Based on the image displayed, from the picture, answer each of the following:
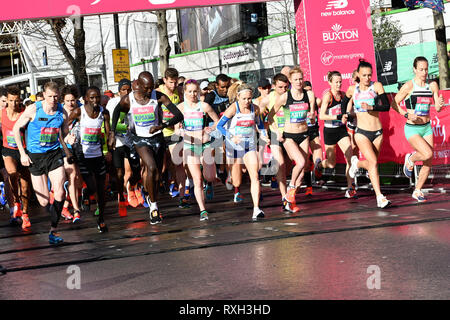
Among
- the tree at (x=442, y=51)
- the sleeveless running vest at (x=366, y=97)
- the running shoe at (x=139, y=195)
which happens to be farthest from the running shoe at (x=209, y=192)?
the tree at (x=442, y=51)


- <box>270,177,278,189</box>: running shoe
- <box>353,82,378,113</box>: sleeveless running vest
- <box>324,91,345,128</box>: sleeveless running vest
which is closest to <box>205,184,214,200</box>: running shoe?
<box>270,177,278,189</box>: running shoe

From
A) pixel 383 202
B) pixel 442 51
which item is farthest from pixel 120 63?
pixel 383 202

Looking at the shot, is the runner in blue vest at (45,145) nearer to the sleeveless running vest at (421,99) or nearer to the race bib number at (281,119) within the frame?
the race bib number at (281,119)

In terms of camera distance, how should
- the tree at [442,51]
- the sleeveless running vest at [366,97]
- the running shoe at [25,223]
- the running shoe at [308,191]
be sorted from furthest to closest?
the tree at [442,51] → the running shoe at [308,191] → the running shoe at [25,223] → the sleeveless running vest at [366,97]

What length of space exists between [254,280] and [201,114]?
5.49 meters

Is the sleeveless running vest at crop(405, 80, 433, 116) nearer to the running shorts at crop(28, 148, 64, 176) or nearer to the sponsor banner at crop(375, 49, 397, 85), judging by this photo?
the running shorts at crop(28, 148, 64, 176)

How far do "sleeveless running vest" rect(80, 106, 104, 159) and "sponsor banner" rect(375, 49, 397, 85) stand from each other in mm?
12981

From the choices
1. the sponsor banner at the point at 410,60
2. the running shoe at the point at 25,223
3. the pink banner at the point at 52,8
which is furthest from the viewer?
the sponsor banner at the point at 410,60

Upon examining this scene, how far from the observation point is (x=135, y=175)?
12.9 metres

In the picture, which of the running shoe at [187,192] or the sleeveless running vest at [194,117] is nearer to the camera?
the sleeveless running vest at [194,117]

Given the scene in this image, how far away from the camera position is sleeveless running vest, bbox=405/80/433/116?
1098 centimetres

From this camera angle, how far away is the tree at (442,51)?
20500mm

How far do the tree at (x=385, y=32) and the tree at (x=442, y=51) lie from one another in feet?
14.6

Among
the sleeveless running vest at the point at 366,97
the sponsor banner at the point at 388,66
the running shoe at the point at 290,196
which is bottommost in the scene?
the running shoe at the point at 290,196
